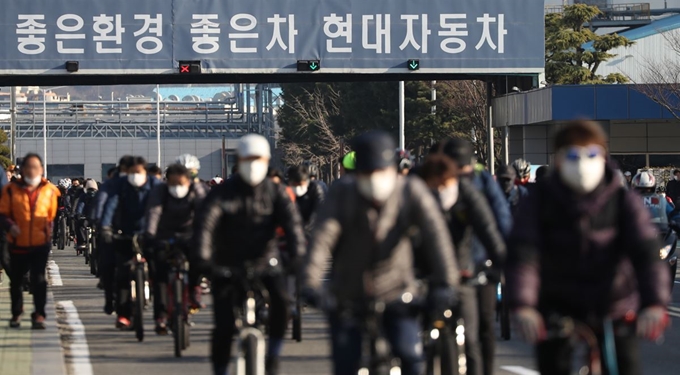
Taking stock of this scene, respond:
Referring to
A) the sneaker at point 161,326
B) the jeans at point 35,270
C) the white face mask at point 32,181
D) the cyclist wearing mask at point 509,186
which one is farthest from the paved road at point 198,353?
the white face mask at point 32,181

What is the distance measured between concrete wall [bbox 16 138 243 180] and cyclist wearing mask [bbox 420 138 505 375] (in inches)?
4386

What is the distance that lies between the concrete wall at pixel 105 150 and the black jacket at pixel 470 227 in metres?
111

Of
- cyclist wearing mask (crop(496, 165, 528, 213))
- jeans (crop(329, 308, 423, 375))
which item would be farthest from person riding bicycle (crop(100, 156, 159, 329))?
jeans (crop(329, 308, 423, 375))

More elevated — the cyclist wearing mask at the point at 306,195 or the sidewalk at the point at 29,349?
the cyclist wearing mask at the point at 306,195

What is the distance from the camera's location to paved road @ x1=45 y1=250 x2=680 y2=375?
11.3m

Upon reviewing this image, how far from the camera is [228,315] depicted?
8.81 meters

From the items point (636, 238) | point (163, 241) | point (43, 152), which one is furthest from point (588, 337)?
point (43, 152)

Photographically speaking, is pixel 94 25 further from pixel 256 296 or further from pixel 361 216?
pixel 361 216

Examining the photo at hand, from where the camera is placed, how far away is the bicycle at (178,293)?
39.1 feet

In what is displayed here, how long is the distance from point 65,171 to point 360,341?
417ft

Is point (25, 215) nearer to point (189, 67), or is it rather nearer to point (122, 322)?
point (122, 322)

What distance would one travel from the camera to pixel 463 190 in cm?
870

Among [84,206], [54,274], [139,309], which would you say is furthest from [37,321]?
[84,206]

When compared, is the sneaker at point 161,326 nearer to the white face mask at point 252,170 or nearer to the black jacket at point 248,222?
the black jacket at point 248,222
